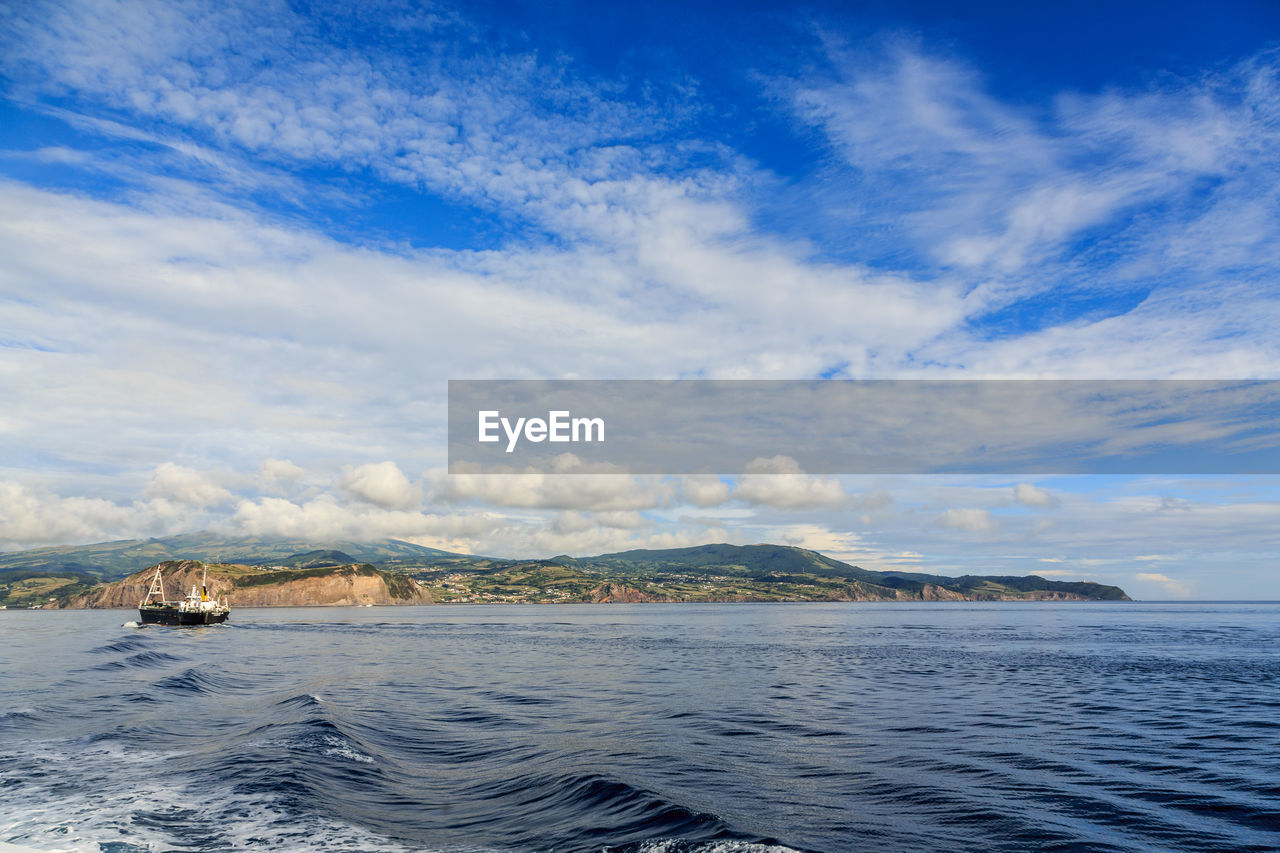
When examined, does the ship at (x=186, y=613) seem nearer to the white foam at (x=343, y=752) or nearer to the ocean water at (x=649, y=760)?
the ocean water at (x=649, y=760)

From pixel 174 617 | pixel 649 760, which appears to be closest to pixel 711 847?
pixel 649 760

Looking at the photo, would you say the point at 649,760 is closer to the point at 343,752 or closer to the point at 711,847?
the point at 711,847

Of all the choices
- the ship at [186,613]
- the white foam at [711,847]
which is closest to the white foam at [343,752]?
the white foam at [711,847]

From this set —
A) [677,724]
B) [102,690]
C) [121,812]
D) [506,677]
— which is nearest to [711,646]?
[506,677]

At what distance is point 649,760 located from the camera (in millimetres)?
25875

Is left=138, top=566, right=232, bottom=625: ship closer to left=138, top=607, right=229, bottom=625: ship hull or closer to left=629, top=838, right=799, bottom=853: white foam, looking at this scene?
left=138, top=607, right=229, bottom=625: ship hull

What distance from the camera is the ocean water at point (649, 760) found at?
59.2ft

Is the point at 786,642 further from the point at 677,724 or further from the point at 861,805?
the point at 861,805

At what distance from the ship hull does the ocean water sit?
10510cm

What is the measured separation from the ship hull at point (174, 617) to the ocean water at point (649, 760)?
345 ft

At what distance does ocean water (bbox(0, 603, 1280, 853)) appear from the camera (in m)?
18.0

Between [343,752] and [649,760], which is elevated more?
[649,760]

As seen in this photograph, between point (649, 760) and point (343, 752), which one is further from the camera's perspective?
point (343, 752)

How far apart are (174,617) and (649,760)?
167 m
